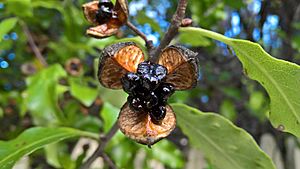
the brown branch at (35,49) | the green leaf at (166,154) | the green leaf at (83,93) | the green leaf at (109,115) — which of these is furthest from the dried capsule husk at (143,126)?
the brown branch at (35,49)

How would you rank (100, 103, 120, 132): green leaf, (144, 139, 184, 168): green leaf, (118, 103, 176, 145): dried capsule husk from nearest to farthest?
(118, 103, 176, 145): dried capsule husk < (100, 103, 120, 132): green leaf < (144, 139, 184, 168): green leaf

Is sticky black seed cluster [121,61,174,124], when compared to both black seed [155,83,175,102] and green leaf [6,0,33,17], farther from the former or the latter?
green leaf [6,0,33,17]

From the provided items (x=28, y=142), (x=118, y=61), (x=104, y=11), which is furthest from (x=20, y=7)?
(x=118, y=61)

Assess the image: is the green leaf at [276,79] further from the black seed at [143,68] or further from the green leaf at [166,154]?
the green leaf at [166,154]

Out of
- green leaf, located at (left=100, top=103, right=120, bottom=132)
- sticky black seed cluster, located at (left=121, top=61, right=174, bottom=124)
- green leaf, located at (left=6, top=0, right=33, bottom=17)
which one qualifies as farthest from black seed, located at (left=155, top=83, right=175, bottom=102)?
green leaf, located at (left=6, top=0, right=33, bottom=17)

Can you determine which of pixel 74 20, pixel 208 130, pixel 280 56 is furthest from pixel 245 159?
pixel 280 56

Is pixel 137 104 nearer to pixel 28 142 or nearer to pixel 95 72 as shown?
pixel 28 142

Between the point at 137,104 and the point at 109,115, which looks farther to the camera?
the point at 109,115
